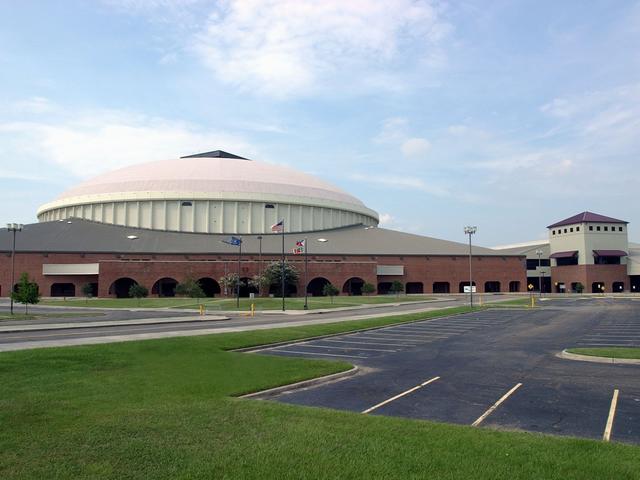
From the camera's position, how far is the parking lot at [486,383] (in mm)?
8664

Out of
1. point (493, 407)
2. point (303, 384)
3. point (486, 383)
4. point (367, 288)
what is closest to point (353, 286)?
point (367, 288)

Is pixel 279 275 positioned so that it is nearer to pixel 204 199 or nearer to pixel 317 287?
pixel 317 287

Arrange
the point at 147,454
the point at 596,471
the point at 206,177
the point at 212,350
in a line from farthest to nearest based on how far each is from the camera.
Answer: the point at 206,177
the point at 212,350
the point at 147,454
the point at 596,471

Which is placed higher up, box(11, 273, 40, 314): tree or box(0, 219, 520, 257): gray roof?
box(0, 219, 520, 257): gray roof

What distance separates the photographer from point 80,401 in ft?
29.4

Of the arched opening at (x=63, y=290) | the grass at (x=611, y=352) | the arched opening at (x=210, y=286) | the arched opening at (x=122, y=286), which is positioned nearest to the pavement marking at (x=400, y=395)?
the grass at (x=611, y=352)

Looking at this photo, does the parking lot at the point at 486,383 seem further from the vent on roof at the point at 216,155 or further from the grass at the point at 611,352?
the vent on roof at the point at 216,155

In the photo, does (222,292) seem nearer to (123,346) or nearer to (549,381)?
(123,346)

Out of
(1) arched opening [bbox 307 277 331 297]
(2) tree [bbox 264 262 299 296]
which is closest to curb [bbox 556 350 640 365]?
(2) tree [bbox 264 262 299 296]

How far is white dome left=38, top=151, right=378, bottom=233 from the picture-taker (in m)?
72.5

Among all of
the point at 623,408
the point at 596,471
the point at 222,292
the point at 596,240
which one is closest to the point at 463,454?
the point at 596,471

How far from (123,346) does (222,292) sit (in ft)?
150

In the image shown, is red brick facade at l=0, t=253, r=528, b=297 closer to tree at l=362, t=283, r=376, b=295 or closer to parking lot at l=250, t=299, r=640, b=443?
tree at l=362, t=283, r=376, b=295

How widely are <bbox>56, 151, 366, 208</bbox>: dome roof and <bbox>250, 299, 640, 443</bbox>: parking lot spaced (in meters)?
56.2
